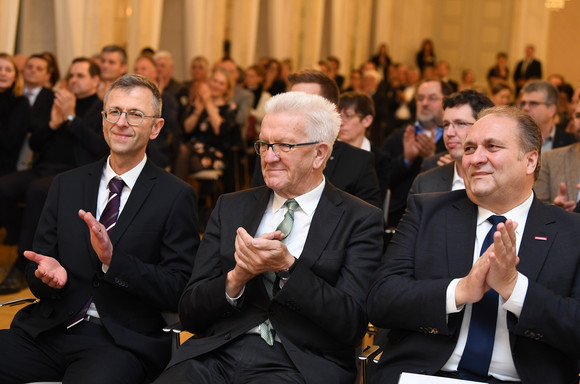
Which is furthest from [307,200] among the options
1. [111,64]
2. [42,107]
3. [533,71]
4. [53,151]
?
[533,71]

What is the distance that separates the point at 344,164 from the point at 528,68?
1428 cm

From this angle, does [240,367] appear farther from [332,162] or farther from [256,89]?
[256,89]

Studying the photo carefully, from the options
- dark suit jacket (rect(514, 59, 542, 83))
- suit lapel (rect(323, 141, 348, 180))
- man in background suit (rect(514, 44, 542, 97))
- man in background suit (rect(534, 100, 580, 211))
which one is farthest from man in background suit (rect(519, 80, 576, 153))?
dark suit jacket (rect(514, 59, 542, 83))

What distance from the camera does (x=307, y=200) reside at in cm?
291

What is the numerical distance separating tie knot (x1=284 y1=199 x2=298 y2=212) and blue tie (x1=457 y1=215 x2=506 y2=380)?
2.45 feet

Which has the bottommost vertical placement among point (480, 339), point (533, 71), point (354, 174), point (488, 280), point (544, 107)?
point (480, 339)

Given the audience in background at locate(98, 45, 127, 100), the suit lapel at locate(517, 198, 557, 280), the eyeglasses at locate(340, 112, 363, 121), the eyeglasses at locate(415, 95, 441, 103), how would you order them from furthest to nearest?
1. the audience in background at locate(98, 45, 127, 100)
2. the eyeglasses at locate(415, 95, 441, 103)
3. the eyeglasses at locate(340, 112, 363, 121)
4. the suit lapel at locate(517, 198, 557, 280)

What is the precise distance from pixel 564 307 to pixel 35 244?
2102 millimetres

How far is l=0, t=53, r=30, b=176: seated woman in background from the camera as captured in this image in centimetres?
611

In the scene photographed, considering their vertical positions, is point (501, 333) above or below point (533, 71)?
below

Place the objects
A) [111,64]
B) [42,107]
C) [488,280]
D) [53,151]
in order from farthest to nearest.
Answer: [111,64] < [42,107] < [53,151] < [488,280]

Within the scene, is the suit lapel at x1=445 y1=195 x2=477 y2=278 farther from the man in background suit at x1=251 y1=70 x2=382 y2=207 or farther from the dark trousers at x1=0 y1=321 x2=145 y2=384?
the man in background suit at x1=251 y1=70 x2=382 y2=207

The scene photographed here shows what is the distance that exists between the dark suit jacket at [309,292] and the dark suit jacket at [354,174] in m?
1.41

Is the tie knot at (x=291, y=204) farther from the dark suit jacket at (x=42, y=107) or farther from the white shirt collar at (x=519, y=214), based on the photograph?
the dark suit jacket at (x=42, y=107)
